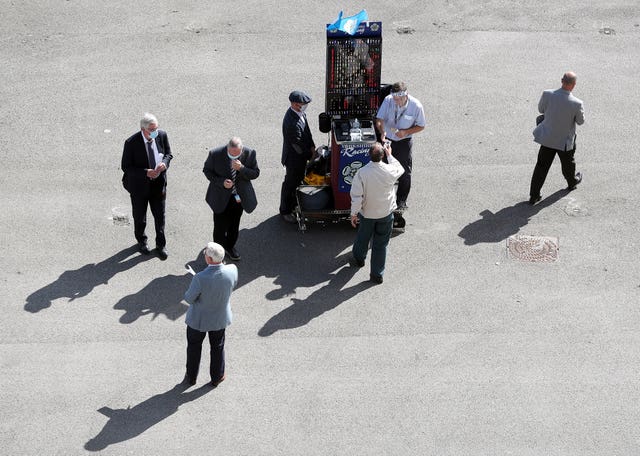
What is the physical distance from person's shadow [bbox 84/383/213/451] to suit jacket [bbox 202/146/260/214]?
2.40 meters

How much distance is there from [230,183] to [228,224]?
71 centimetres

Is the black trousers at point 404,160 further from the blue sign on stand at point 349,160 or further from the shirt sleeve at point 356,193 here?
the shirt sleeve at point 356,193

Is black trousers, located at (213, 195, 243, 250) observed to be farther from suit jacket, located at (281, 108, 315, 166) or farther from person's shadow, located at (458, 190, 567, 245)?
person's shadow, located at (458, 190, 567, 245)

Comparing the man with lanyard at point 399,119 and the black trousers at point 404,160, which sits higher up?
the man with lanyard at point 399,119

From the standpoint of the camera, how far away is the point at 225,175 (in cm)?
1041

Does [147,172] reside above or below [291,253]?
above

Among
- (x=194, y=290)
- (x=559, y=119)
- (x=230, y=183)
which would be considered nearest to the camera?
(x=194, y=290)

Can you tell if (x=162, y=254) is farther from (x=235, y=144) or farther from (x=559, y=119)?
(x=559, y=119)

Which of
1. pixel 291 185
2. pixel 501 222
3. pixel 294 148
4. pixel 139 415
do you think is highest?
pixel 294 148

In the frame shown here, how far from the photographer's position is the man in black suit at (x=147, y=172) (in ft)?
34.1

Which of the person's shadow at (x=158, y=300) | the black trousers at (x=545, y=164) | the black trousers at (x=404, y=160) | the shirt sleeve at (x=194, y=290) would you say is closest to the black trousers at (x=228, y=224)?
the person's shadow at (x=158, y=300)

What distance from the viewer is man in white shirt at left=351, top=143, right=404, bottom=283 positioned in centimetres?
1004

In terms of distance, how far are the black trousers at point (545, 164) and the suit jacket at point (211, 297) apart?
5280 millimetres

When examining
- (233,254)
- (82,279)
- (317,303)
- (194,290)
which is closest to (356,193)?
(317,303)
